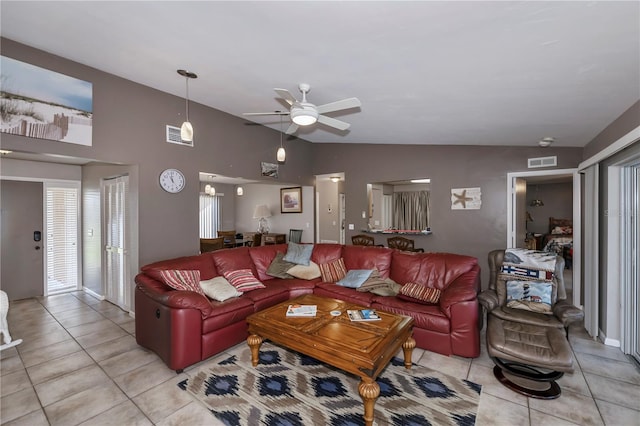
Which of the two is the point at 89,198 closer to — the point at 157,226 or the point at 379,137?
the point at 157,226

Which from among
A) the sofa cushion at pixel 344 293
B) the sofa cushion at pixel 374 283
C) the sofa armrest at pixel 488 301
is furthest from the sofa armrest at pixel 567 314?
the sofa cushion at pixel 344 293

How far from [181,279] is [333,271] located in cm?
200

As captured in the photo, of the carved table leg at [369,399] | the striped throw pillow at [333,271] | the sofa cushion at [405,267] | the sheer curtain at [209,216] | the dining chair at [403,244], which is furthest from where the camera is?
the sheer curtain at [209,216]

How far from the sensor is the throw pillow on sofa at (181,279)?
9.64 ft

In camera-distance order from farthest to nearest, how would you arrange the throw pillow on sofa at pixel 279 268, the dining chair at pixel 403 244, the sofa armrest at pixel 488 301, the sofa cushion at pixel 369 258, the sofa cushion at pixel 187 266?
the dining chair at pixel 403 244
the throw pillow on sofa at pixel 279 268
the sofa cushion at pixel 369 258
the sofa cushion at pixel 187 266
the sofa armrest at pixel 488 301

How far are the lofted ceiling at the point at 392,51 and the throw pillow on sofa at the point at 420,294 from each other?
208cm

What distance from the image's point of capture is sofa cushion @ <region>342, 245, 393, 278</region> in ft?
12.8

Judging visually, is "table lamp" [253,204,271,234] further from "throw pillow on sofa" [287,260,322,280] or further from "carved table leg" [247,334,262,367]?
"carved table leg" [247,334,262,367]

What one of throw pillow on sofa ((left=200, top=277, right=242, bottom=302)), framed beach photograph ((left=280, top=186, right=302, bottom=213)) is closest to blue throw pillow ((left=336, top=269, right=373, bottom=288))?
throw pillow on sofa ((left=200, top=277, right=242, bottom=302))

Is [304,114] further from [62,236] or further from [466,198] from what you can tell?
[62,236]

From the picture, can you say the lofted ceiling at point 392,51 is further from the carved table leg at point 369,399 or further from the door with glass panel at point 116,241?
the carved table leg at point 369,399

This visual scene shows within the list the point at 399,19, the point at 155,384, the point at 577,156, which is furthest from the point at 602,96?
the point at 155,384

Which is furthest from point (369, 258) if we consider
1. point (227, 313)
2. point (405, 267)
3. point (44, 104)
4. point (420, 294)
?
point (44, 104)

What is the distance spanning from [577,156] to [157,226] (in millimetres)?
6104
